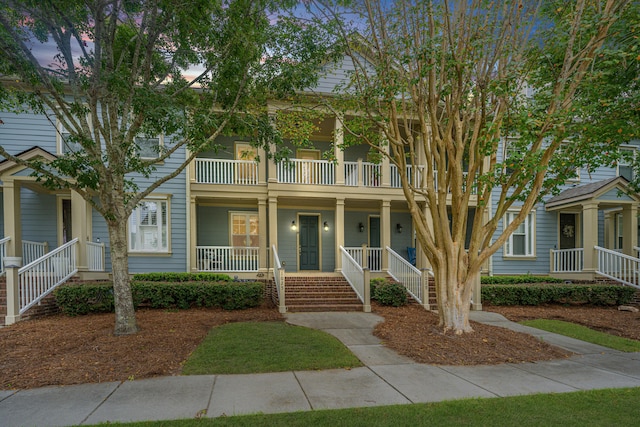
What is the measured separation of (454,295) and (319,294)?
435 centimetres

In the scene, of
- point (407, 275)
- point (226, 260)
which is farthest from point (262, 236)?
point (407, 275)

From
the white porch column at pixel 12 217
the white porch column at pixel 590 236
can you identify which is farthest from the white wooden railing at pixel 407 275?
the white porch column at pixel 12 217

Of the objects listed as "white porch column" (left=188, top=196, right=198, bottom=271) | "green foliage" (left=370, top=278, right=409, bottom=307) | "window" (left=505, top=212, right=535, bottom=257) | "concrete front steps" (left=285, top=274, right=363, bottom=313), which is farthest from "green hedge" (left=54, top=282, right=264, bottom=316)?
"window" (left=505, top=212, right=535, bottom=257)

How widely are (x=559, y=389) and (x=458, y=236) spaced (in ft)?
9.94

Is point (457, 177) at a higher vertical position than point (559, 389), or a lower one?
higher

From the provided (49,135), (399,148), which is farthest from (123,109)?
(49,135)

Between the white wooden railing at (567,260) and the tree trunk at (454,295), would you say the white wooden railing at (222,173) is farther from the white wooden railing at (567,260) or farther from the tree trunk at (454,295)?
the white wooden railing at (567,260)

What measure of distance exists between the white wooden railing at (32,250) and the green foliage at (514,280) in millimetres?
14832

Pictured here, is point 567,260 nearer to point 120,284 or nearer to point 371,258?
point 371,258

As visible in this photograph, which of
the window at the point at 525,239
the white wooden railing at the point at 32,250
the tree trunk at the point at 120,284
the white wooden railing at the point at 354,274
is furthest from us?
the window at the point at 525,239

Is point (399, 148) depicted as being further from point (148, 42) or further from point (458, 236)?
point (148, 42)

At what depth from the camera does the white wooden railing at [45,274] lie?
7980 millimetres

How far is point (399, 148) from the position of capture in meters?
7.54

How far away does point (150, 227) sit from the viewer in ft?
38.4
